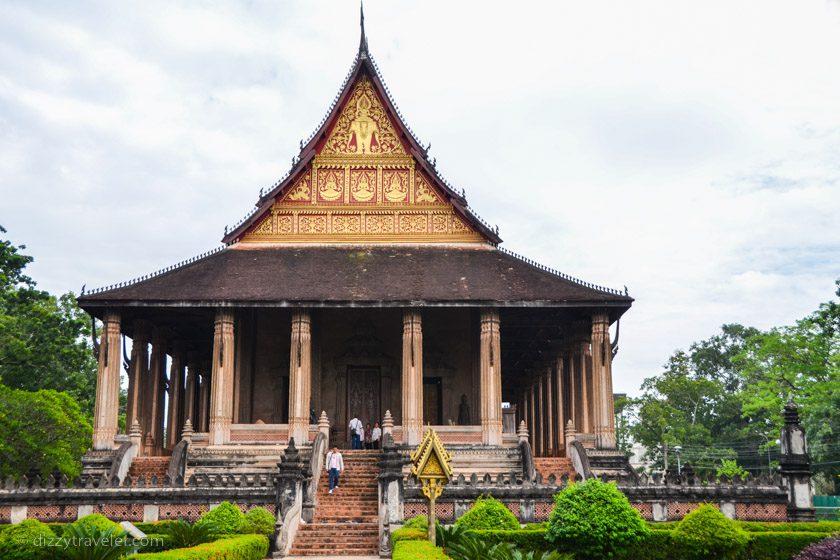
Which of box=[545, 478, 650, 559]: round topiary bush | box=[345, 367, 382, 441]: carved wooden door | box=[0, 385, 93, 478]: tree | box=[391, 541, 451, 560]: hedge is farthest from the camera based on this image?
box=[0, 385, 93, 478]: tree

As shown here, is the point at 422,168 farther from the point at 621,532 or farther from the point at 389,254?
the point at 621,532

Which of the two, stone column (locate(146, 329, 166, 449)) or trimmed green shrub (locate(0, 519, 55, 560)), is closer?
trimmed green shrub (locate(0, 519, 55, 560))

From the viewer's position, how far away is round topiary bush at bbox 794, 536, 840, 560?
40.2 ft

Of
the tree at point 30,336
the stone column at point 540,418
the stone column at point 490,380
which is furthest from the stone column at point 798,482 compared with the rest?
the tree at point 30,336

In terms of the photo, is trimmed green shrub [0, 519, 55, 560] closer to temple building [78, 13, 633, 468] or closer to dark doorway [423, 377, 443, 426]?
temple building [78, 13, 633, 468]

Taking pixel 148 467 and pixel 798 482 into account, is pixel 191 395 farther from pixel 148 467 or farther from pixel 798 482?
pixel 798 482

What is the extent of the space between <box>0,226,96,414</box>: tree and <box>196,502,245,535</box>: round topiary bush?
2249 cm

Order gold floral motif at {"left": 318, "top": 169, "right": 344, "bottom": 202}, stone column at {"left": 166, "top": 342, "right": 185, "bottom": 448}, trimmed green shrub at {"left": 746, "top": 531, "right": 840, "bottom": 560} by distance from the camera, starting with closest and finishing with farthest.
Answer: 1. trimmed green shrub at {"left": 746, "top": 531, "right": 840, "bottom": 560}
2. gold floral motif at {"left": 318, "top": 169, "right": 344, "bottom": 202}
3. stone column at {"left": 166, "top": 342, "right": 185, "bottom": 448}

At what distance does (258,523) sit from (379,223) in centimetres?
1507

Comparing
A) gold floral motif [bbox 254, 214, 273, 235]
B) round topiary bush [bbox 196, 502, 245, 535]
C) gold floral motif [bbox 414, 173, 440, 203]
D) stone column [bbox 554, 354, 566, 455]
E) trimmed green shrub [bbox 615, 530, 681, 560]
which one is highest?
gold floral motif [bbox 414, 173, 440, 203]

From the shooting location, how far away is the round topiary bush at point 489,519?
17562 mm

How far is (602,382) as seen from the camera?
28.1 meters

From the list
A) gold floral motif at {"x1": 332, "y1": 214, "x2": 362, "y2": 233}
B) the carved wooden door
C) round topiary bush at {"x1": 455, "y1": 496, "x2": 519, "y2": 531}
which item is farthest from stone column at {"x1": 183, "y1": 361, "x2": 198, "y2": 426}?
round topiary bush at {"x1": 455, "y1": 496, "x2": 519, "y2": 531}

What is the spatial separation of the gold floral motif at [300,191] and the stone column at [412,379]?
645 cm
